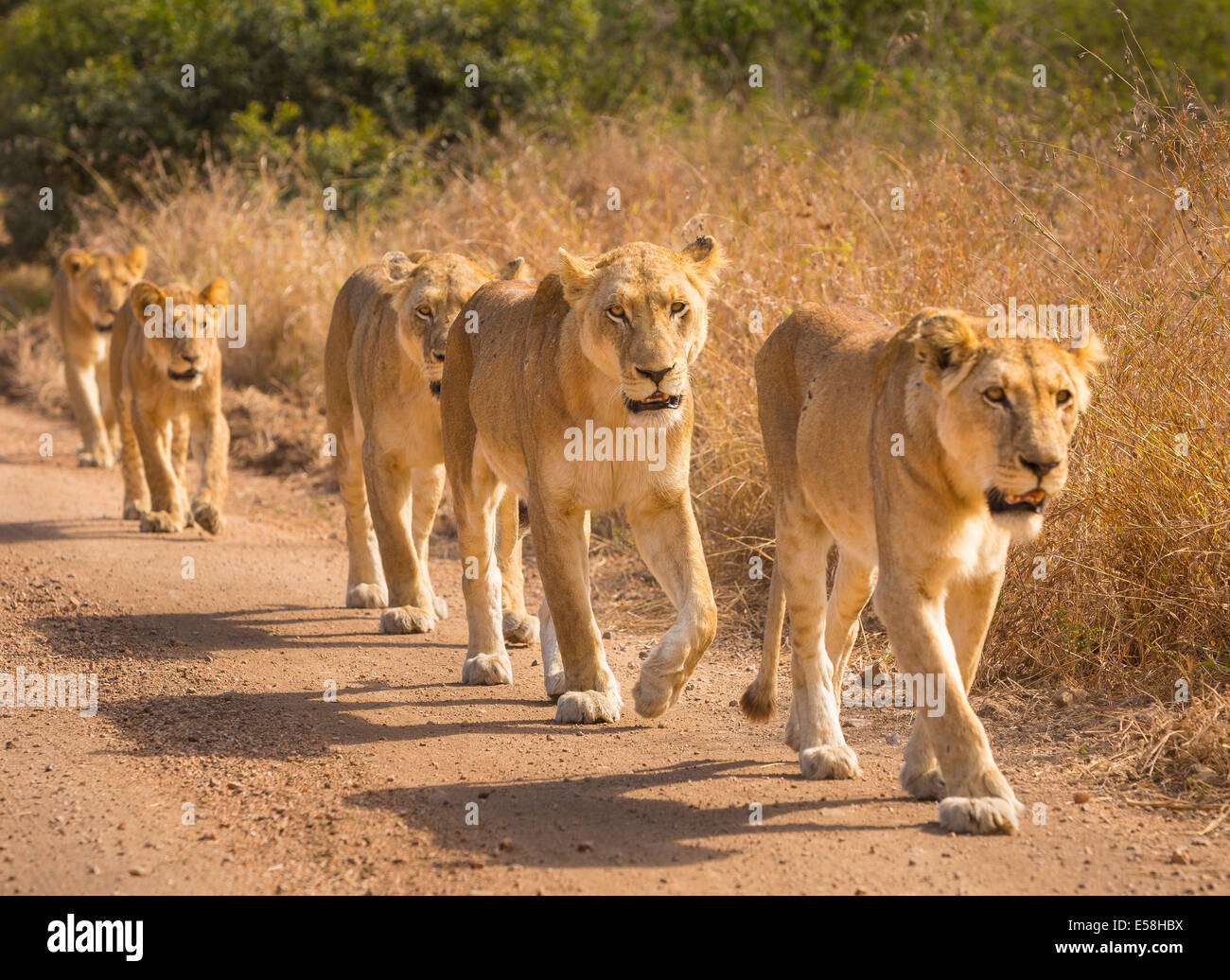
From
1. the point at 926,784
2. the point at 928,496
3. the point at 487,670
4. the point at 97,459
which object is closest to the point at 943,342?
the point at 928,496

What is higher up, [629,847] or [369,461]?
[369,461]

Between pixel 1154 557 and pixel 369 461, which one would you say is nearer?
pixel 1154 557

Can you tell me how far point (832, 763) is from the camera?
453cm

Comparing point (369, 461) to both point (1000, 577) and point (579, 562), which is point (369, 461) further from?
point (1000, 577)

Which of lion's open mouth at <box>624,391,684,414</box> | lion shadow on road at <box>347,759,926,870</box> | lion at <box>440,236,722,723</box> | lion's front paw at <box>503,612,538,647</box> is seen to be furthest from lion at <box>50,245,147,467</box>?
lion shadow on road at <box>347,759,926,870</box>

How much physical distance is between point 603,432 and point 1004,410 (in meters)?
1.71

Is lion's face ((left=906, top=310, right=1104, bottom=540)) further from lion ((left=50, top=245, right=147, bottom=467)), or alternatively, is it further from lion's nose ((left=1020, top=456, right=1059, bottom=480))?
lion ((left=50, top=245, right=147, bottom=467))

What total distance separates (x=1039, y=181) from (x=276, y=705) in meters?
5.18

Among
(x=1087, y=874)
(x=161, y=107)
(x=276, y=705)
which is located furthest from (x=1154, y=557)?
(x=161, y=107)

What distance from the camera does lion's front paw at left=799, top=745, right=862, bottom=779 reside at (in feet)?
14.9

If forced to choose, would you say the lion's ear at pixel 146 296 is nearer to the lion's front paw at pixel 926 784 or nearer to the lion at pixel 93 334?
the lion at pixel 93 334

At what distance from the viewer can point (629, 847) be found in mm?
3959

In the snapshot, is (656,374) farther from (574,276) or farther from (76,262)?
(76,262)

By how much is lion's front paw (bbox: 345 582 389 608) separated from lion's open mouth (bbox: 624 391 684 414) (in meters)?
3.00
